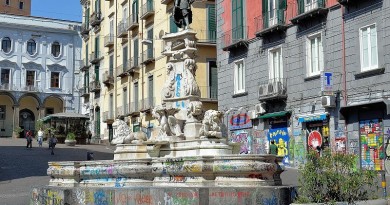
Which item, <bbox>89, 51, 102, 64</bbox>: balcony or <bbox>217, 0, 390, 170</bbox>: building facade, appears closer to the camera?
<bbox>217, 0, 390, 170</bbox>: building facade

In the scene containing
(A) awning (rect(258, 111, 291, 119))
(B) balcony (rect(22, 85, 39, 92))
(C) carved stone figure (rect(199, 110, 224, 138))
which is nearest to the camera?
(C) carved stone figure (rect(199, 110, 224, 138))

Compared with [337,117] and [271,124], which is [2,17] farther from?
[337,117]

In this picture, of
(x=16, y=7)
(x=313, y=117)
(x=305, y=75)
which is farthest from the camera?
(x=16, y=7)

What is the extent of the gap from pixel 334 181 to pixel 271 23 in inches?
710

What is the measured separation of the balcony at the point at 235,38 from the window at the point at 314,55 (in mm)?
4940

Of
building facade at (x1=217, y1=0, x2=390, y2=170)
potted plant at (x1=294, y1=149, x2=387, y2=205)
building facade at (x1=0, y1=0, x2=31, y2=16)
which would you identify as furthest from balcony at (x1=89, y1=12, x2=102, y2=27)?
potted plant at (x1=294, y1=149, x2=387, y2=205)

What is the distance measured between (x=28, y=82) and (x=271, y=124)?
135ft

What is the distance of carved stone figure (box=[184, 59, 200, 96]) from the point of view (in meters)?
13.7

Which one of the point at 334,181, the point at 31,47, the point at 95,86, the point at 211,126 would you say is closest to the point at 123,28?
the point at 95,86

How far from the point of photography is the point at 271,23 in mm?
26906

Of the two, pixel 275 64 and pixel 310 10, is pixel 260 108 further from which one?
pixel 310 10

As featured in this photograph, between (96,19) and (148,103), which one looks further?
(96,19)

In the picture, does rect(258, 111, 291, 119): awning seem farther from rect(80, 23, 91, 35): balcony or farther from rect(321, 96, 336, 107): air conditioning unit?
rect(80, 23, 91, 35): balcony

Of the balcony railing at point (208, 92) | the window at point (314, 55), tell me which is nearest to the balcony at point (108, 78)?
the balcony railing at point (208, 92)
